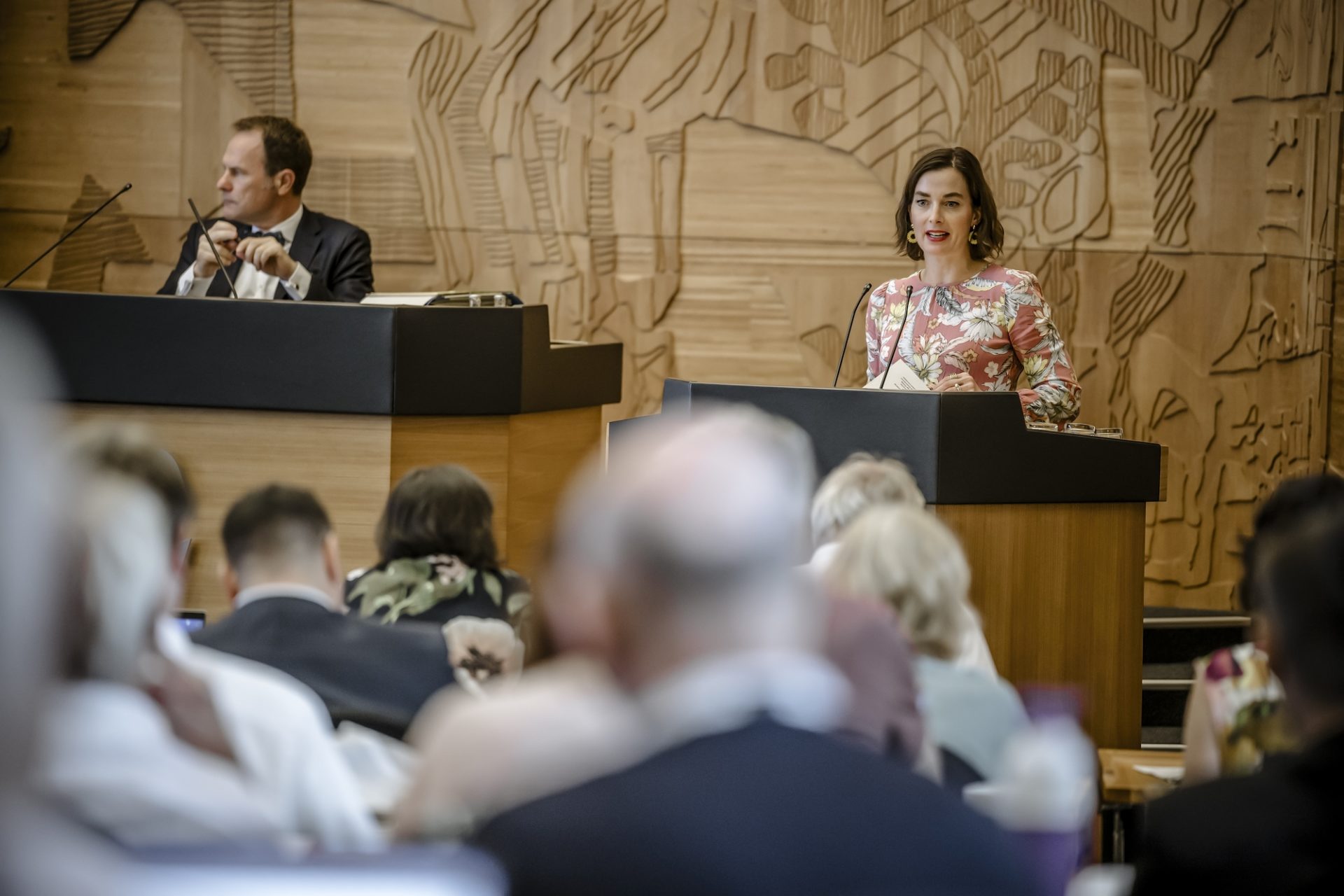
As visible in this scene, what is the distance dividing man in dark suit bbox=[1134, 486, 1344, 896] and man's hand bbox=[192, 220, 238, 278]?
3563 millimetres

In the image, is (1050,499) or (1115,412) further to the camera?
(1115,412)

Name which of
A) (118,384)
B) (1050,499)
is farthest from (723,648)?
(118,384)

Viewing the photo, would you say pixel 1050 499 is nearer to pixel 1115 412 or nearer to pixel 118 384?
pixel 118 384

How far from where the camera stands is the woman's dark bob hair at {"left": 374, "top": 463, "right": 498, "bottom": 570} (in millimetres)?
2795

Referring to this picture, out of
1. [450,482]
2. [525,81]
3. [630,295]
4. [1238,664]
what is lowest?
[1238,664]

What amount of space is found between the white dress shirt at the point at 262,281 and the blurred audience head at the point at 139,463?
243 centimetres

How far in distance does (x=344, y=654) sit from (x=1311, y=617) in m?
1.48

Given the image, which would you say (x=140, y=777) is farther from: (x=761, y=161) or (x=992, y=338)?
(x=761, y=161)

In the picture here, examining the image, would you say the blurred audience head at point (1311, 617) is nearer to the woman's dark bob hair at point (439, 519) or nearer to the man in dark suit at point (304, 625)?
the man in dark suit at point (304, 625)

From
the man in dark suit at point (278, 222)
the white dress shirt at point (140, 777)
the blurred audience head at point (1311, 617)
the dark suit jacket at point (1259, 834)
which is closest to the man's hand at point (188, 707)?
the white dress shirt at point (140, 777)

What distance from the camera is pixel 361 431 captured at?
398cm

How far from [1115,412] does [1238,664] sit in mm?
4507

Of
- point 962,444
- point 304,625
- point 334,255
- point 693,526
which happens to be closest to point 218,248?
point 334,255

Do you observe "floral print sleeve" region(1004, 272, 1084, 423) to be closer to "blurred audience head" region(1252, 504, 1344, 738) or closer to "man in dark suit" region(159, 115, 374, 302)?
"man in dark suit" region(159, 115, 374, 302)
